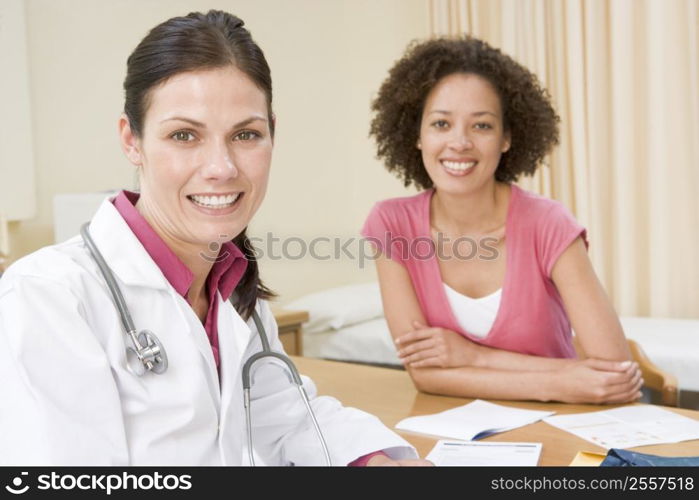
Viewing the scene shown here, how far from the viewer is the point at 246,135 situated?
0.99 meters

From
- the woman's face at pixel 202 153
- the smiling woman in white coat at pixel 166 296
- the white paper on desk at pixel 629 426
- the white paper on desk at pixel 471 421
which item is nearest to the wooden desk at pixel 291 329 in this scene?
the white paper on desk at pixel 471 421

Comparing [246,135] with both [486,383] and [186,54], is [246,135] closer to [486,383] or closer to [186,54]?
[186,54]

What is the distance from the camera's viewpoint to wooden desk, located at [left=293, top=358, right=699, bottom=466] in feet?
4.08

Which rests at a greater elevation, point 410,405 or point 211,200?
point 211,200

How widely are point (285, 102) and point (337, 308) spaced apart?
104 cm

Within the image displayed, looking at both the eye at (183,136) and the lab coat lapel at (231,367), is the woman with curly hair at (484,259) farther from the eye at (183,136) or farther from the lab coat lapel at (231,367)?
the eye at (183,136)

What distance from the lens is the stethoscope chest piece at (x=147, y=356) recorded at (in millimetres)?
860

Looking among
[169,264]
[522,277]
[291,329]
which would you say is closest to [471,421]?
[522,277]

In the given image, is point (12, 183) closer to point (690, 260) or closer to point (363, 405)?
point (363, 405)

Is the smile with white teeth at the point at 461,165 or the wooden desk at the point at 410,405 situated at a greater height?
the smile with white teeth at the point at 461,165

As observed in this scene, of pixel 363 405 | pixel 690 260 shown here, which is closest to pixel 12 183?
pixel 363 405

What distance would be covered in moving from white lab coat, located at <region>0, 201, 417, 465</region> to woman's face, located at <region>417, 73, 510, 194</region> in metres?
0.86

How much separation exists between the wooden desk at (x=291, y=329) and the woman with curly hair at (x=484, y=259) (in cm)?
99
